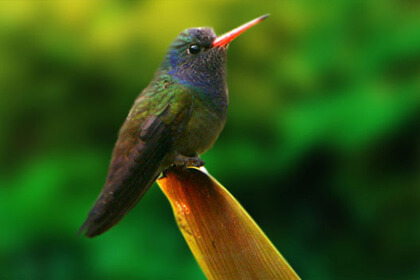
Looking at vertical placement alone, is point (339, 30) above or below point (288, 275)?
above

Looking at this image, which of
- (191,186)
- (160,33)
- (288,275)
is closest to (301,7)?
(160,33)

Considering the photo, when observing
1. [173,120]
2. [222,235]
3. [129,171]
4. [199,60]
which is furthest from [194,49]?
[222,235]

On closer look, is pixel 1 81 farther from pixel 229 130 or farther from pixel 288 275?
pixel 288 275

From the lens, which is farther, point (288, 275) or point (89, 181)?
point (89, 181)

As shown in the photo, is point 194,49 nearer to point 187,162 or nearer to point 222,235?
point 187,162

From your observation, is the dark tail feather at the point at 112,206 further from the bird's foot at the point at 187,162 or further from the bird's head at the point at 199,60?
the bird's head at the point at 199,60

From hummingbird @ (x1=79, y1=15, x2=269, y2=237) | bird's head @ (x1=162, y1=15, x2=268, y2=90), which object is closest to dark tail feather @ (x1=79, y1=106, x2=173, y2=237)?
hummingbird @ (x1=79, y1=15, x2=269, y2=237)

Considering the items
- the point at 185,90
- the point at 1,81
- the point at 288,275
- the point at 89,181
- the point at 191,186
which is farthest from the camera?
the point at 1,81

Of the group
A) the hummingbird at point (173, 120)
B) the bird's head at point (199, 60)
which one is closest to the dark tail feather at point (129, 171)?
the hummingbird at point (173, 120)
